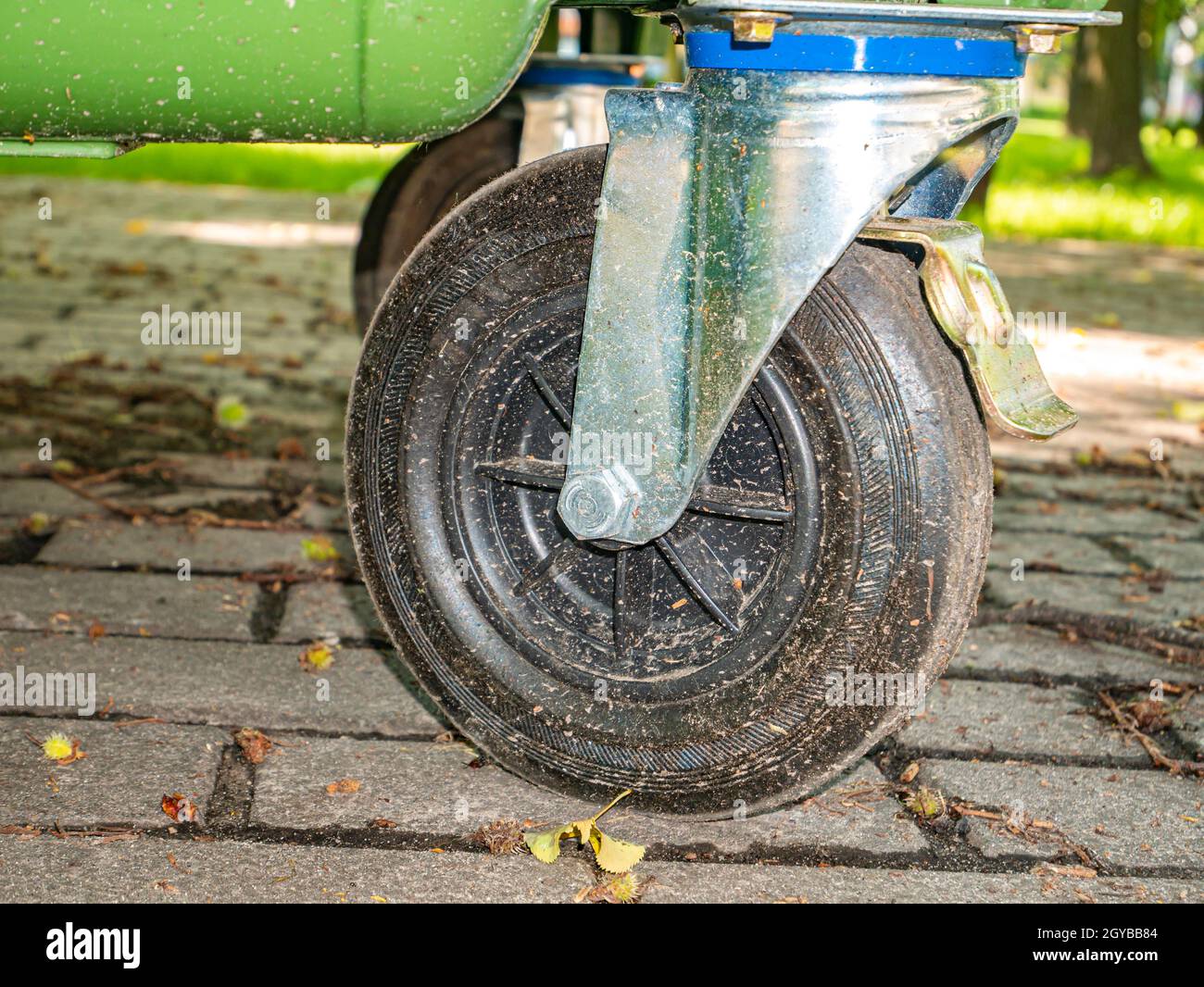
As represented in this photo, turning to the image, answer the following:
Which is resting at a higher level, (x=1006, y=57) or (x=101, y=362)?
(x=1006, y=57)

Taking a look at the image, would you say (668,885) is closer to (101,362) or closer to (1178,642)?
(1178,642)

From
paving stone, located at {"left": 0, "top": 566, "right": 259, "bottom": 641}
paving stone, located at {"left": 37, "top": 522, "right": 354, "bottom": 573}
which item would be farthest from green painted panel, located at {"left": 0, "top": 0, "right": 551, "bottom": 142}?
paving stone, located at {"left": 37, "top": 522, "right": 354, "bottom": 573}

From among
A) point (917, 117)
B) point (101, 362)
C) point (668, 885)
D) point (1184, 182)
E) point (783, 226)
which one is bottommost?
point (668, 885)

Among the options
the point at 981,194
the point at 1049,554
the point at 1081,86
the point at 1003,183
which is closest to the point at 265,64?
the point at 1049,554

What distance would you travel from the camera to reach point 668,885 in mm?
1830

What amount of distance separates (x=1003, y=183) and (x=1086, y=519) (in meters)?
9.97

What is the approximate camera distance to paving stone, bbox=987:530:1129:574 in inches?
127

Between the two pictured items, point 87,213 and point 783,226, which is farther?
point 87,213

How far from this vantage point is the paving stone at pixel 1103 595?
2.96m

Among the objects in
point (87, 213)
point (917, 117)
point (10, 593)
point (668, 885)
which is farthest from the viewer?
point (87, 213)

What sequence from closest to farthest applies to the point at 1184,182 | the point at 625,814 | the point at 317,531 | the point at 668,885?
the point at 668,885
the point at 625,814
the point at 317,531
the point at 1184,182

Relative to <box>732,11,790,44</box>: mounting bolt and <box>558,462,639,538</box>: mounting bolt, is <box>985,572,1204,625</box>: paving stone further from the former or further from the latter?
<box>732,11,790,44</box>: mounting bolt

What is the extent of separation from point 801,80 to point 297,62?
0.64m

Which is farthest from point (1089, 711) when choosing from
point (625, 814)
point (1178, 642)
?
point (625, 814)
